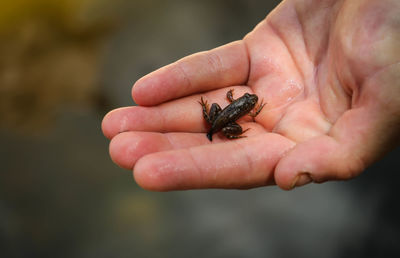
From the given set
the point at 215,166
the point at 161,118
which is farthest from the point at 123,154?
the point at 215,166

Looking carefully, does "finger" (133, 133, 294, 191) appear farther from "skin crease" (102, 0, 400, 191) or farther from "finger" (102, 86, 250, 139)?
"finger" (102, 86, 250, 139)

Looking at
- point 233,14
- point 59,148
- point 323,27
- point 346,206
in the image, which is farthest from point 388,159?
point 59,148

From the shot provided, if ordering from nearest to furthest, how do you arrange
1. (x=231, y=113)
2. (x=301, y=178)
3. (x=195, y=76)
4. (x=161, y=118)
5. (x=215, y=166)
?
Answer: (x=301, y=178) < (x=215, y=166) < (x=161, y=118) < (x=195, y=76) < (x=231, y=113)

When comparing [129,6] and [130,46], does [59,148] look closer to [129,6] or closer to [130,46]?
[130,46]

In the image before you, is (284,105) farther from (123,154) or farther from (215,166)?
(123,154)

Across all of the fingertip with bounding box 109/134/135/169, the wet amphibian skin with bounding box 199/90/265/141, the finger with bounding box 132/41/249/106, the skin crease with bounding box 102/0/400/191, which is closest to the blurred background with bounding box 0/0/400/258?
the wet amphibian skin with bounding box 199/90/265/141
